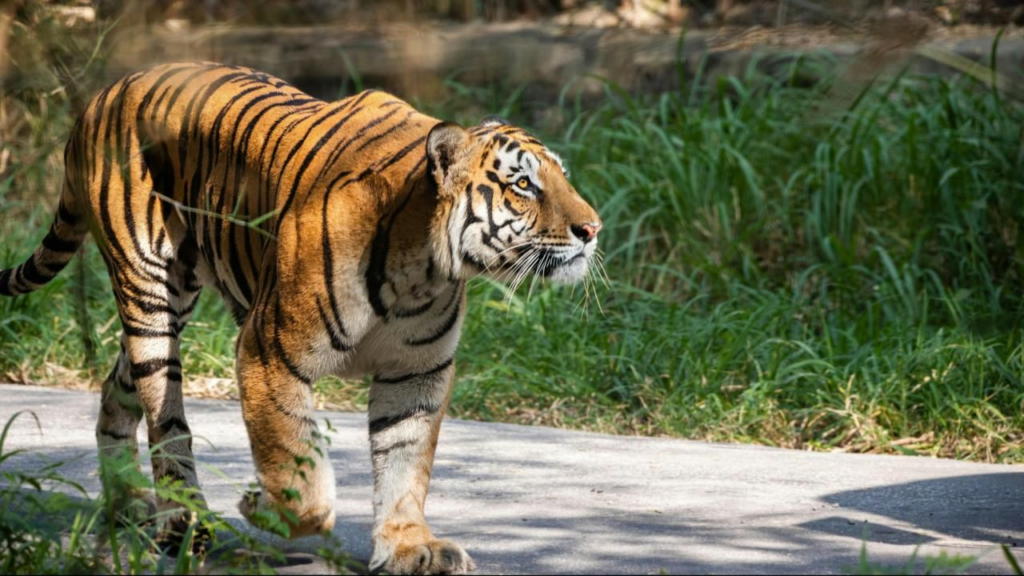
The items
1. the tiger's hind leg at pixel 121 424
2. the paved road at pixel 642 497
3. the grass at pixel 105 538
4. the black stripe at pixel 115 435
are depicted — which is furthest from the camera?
the black stripe at pixel 115 435

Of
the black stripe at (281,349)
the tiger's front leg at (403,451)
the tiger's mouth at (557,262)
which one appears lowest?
the tiger's front leg at (403,451)

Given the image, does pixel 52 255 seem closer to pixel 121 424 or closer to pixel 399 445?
pixel 121 424

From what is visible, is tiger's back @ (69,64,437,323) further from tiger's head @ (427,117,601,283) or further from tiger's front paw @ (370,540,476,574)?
tiger's front paw @ (370,540,476,574)

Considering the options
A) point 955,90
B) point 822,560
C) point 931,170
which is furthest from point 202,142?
point 955,90

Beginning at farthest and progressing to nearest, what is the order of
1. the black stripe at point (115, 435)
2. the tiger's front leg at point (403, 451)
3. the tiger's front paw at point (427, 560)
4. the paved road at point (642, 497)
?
the black stripe at point (115, 435) → the paved road at point (642, 497) → the tiger's front leg at point (403, 451) → the tiger's front paw at point (427, 560)

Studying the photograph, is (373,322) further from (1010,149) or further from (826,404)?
(1010,149)

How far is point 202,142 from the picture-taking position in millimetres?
3893

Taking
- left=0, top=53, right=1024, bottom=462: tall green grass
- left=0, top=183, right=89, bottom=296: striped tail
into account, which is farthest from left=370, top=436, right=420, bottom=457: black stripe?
left=0, top=53, right=1024, bottom=462: tall green grass

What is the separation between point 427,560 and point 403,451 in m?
0.36

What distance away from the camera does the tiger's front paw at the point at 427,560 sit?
10.5 ft

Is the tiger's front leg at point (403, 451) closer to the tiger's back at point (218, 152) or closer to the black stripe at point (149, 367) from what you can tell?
the tiger's back at point (218, 152)

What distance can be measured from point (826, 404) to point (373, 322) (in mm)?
3071

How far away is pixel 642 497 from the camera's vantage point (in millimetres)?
4367

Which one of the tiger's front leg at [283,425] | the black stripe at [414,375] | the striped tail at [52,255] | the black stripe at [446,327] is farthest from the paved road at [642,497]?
the striped tail at [52,255]
